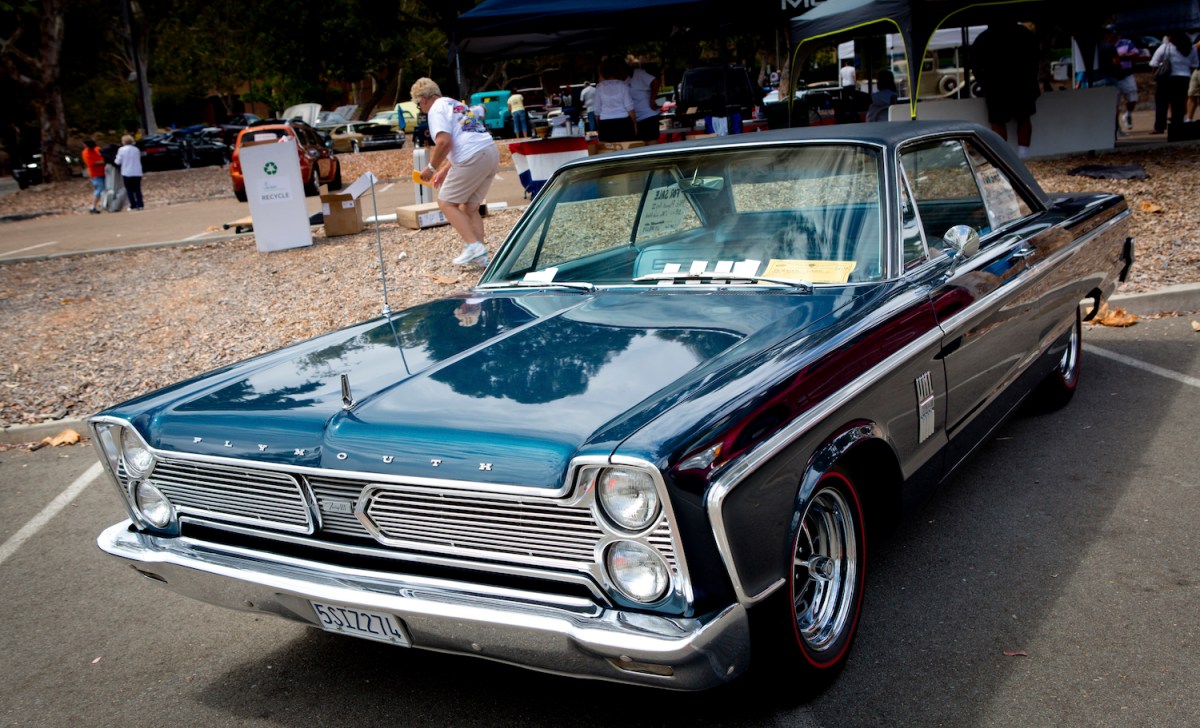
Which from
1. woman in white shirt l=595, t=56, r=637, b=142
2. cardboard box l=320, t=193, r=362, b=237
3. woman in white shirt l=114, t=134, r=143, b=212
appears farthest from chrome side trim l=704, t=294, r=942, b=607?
woman in white shirt l=114, t=134, r=143, b=212

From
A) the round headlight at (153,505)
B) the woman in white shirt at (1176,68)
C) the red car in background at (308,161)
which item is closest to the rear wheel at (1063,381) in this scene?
the round headlight at (153,505)

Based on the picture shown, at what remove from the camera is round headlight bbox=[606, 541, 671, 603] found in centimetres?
247

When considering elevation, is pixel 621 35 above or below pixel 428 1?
below

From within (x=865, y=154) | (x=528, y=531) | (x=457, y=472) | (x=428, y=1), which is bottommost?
(x=528, y=531)

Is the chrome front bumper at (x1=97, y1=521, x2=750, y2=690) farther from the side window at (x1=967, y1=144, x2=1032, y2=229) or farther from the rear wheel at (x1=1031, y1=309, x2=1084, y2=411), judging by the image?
the rear wheel at (x1=1031, y1=309, x2=1084, y2=411)

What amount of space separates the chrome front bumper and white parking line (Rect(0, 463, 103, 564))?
2449 millimetres

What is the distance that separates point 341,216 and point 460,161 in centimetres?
438

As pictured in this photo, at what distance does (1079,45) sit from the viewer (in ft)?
69.2

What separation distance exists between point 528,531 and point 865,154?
7.18 ft

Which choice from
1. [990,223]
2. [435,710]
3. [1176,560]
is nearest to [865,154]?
[990,223]

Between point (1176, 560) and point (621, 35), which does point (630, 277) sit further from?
point (621, 35)

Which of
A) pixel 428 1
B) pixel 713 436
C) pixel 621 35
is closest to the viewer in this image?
pixel 713 436

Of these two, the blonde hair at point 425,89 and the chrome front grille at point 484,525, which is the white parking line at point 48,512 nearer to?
the chrome front grille at point 484,525

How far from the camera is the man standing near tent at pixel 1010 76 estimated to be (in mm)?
12289
